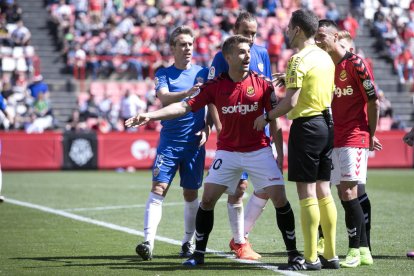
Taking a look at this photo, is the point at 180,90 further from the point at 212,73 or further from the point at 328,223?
the point at 328,223

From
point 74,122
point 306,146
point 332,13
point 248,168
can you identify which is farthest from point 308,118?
point 332,13

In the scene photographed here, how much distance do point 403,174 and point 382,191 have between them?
5816mm

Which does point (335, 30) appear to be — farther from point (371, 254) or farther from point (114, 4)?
point (114, 4)

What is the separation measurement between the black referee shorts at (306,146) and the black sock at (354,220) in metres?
0.73

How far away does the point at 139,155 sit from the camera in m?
25.5

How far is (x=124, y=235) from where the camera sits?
11516 millimetres

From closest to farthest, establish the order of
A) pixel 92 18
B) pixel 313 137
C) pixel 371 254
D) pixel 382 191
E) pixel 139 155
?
pixel 313 137
pixel 371 254
pixel 382 191
pixel 139 155
pixel 92 18

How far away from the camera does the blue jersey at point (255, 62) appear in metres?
9.65

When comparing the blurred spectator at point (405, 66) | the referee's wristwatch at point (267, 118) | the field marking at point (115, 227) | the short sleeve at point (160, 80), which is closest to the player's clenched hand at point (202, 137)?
the short sleeve at point (160, 80)

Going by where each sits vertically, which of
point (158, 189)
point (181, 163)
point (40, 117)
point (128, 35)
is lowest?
point (158, 189)

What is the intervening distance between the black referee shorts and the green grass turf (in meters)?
0.91

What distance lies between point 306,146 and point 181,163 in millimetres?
1951

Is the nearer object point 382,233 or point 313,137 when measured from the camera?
point 313,137

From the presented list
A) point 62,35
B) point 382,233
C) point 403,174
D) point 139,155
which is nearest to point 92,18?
point 62,35
